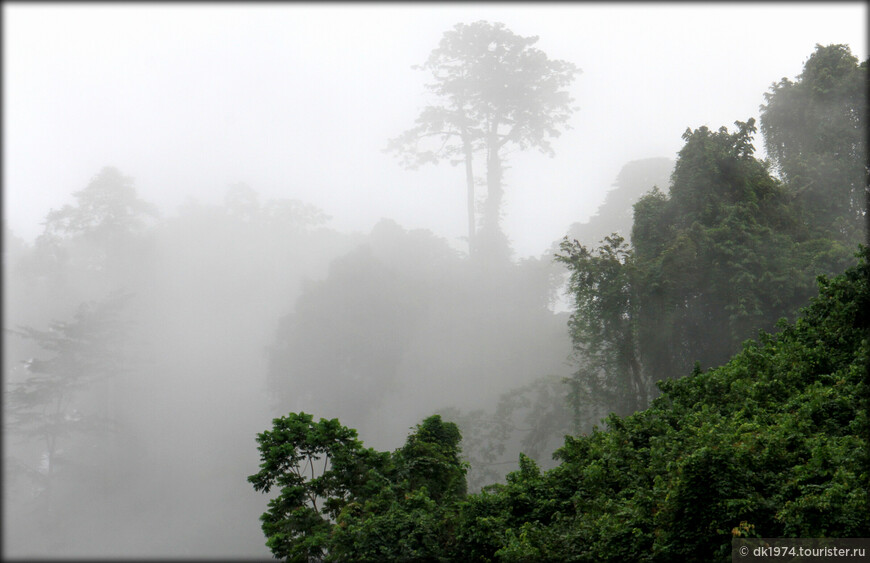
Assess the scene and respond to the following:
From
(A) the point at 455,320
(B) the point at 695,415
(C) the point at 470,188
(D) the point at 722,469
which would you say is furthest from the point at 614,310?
(C) the point at 470,188

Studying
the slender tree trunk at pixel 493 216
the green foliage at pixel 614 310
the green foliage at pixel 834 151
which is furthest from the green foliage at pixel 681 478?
the slender tree trunk at pixel 493 216

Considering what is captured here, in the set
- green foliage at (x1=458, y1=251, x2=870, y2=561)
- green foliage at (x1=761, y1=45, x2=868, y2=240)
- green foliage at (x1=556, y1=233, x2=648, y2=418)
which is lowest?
green foliage at (x1=458, y1=251, x2=870, y2=561)

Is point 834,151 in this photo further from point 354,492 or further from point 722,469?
point 354,492

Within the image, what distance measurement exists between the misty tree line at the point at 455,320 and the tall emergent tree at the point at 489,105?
0.53 feet

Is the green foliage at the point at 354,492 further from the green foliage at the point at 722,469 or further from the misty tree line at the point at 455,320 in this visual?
the green foliage at the point at 722,469

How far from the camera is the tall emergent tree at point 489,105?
34.9 meters

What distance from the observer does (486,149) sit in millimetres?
36500

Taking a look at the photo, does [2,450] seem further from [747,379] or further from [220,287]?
[220,287]

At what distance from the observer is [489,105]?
3556cm

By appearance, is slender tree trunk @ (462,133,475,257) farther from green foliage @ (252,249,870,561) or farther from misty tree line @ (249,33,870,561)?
green foliage @ (252,249,870,561)

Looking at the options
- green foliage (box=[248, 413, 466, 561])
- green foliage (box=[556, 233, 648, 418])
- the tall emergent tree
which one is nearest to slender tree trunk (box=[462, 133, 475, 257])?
the tall emergent tree

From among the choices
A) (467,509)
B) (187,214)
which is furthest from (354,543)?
(187,214)

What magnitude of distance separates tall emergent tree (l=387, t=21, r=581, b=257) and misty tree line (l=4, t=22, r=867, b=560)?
0.16m

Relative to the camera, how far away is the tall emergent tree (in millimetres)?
34875
